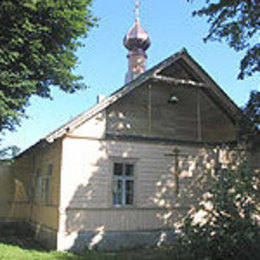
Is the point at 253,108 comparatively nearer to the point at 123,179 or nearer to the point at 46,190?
the point at 123,179

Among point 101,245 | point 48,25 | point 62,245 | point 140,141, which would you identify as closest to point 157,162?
point 140,141

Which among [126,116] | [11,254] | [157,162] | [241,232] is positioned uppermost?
[126,116]

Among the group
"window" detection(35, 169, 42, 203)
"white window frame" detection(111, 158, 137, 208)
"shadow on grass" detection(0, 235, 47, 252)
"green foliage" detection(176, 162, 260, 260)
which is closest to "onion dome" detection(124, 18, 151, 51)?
"window" detection(35, 169, 42, 203)

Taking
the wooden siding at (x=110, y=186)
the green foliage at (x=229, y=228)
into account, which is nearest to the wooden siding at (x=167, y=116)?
the wooden siding at (x=110, y=186)

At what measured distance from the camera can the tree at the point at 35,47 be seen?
12586 mm

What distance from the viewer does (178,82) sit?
529 inches

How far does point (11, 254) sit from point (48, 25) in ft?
26.8

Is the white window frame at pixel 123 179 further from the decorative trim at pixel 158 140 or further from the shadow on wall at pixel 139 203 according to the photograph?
the decorative trim at pixel 158 140

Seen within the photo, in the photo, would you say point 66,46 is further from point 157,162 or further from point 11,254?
point 11,254

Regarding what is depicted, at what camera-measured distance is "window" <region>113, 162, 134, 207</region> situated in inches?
484

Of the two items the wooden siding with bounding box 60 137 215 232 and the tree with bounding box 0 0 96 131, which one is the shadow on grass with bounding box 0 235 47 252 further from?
the tree with bounding box 0 0 96 131

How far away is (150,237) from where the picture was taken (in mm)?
12438

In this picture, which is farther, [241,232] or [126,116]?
[126,116]

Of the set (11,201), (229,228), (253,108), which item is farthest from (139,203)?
(11,201)
